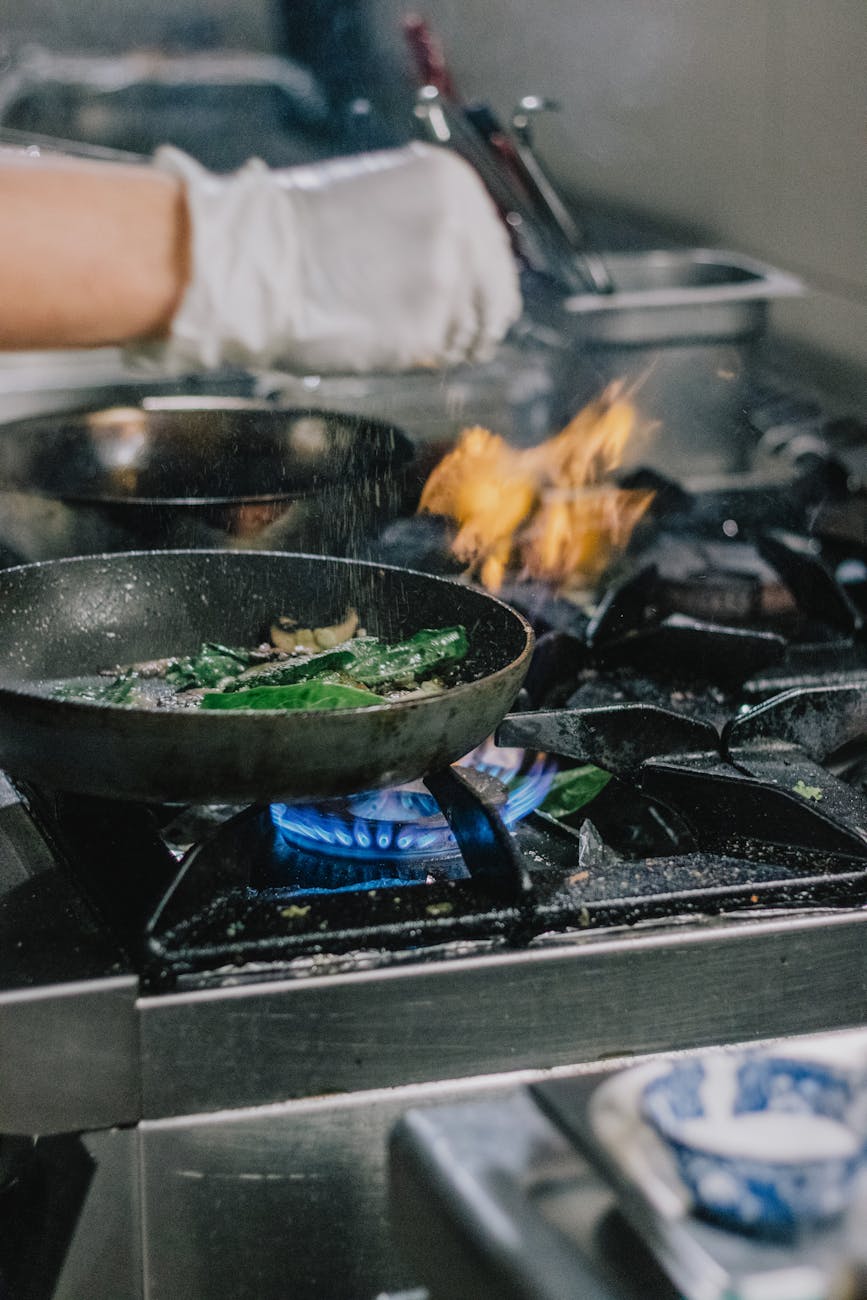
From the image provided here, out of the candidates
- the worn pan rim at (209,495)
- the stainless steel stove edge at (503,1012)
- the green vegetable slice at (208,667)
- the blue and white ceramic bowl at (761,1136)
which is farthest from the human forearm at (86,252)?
the blue and white ceramic bowl at (761,1136)

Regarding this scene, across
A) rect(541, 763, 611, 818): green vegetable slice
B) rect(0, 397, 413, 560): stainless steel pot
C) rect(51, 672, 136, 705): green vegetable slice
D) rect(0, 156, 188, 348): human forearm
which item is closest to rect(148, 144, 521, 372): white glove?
rect(0, 156, 188, 348): human forearm

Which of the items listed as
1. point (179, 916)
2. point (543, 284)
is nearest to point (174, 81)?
point (543, 284)

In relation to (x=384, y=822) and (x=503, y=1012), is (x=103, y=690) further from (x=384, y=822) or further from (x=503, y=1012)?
(x=503, y=1012)

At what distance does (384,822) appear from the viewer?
3.53ft

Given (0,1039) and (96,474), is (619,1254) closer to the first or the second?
(0,1039)

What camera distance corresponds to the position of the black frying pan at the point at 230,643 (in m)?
0.87

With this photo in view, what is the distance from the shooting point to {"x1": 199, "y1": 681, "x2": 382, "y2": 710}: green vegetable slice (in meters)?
1.01

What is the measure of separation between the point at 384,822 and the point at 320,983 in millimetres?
208

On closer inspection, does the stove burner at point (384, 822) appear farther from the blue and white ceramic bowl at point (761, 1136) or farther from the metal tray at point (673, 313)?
the metal tray at point (673, 313)

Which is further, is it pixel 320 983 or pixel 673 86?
pixel 673 86

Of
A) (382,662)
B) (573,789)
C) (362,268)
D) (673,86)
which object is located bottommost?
(573,789)

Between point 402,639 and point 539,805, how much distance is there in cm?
21

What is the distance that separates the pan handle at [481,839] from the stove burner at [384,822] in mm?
42

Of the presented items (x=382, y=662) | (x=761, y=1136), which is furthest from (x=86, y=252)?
(x=761, y=1136)
